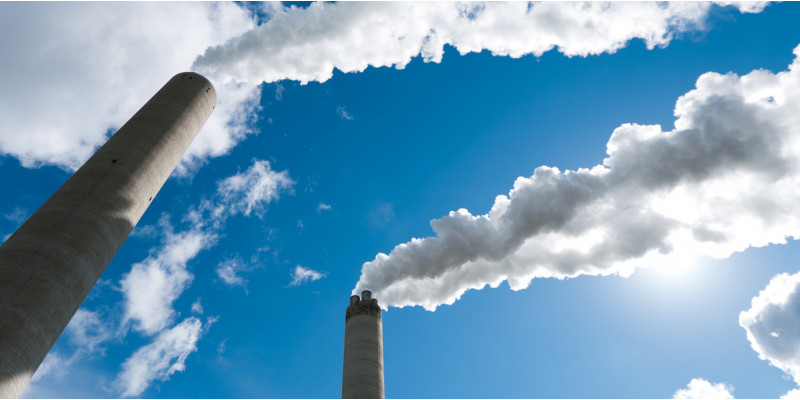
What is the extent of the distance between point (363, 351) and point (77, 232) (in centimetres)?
1368

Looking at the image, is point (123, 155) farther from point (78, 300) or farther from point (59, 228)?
point (78, 300)

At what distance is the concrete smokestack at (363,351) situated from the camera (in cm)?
2469

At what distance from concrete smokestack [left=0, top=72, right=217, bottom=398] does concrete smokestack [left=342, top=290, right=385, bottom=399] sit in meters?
11.7

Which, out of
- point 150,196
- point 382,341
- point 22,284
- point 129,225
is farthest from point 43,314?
point 382,341

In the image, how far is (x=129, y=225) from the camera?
22.4 meters

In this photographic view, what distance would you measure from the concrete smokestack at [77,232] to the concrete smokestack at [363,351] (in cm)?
1166

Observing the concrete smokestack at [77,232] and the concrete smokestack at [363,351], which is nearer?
the concrete smokestack at [77,232]

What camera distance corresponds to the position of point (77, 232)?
19.8 m

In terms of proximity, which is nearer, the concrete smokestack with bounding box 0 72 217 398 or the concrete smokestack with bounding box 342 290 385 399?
the concrete smokestack with bounding box 0 72 217 398

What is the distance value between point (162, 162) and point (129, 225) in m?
3.75

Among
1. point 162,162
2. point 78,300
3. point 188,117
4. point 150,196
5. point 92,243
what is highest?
point 188,117

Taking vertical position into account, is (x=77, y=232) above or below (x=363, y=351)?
above

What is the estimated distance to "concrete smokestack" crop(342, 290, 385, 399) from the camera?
24.7 meters

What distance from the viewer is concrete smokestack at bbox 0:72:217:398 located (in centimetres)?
1714
